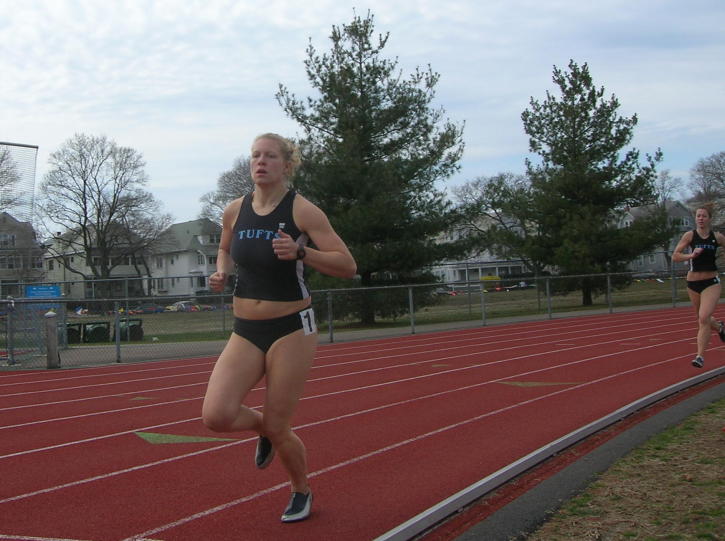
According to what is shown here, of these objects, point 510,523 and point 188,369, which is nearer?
point 510,523

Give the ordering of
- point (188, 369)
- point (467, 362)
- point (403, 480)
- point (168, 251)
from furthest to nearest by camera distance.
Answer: point (168, 251) < point (188, 369) < point (467, 362) < point (403, 480)

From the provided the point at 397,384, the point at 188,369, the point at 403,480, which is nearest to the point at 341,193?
the point at 188,369

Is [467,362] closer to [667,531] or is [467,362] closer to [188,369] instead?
[188,369]

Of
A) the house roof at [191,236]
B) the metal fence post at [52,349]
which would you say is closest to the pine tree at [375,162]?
the metal fence post at [52,349]

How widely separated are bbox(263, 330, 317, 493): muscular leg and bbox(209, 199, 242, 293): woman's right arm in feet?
1.56

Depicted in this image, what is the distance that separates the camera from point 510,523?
12.9ft

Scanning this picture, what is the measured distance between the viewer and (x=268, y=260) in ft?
12.5

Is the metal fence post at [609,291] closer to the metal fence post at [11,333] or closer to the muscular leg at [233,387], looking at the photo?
the metal fence post at [11,333]

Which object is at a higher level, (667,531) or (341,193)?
(341,193)

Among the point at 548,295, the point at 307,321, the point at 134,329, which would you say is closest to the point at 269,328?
the point at 307,321

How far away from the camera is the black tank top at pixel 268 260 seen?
383cm

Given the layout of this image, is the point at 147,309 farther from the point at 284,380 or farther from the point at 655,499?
the point at 655,499

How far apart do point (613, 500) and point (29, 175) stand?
71.5 ft

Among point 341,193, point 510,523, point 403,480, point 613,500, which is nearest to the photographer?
point 510,523
